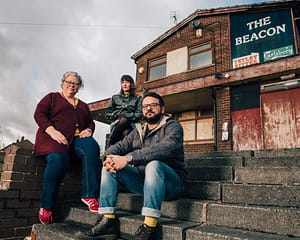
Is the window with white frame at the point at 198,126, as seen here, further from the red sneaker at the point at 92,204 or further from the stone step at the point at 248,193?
the red sneaker at the point at 92,204

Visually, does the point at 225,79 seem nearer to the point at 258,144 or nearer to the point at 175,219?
the point at 258,144

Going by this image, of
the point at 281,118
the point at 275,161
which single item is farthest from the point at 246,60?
the point at 275,161

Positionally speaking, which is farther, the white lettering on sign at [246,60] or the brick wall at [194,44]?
the brick wall at [194,44]

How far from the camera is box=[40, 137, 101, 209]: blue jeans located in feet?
7.87

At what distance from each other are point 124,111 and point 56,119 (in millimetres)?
883

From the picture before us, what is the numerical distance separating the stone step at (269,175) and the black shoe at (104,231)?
146 centimetres

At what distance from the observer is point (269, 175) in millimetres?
2357

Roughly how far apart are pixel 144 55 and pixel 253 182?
1041 centimetres

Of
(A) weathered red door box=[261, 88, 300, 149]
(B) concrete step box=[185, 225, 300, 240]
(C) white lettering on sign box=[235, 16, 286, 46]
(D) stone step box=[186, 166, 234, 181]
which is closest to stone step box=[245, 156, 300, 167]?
(D) stone step box=[186, 166, 234, 181]

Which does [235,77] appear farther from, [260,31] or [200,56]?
[200,56]

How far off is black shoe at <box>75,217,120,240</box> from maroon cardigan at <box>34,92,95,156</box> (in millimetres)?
948

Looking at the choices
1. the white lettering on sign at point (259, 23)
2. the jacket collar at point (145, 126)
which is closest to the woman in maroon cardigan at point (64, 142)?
the jacket collar at point (145, 126)

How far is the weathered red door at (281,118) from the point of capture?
648 centimetres

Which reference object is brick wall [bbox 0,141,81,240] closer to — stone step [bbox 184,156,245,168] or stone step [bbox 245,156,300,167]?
stone step [bbox 184,156,245,168]
